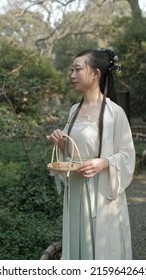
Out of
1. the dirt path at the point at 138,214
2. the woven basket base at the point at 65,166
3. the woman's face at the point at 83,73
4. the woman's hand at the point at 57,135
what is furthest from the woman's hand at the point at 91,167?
the dirt path at the point at 138,214

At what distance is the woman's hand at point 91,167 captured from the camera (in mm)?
2098

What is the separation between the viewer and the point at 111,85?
2.33 m

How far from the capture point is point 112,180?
221cm

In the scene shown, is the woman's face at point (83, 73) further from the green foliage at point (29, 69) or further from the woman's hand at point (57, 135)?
the green foliage at point (29, 69)

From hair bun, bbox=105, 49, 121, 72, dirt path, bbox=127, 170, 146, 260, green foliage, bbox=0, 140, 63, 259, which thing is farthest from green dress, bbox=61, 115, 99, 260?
dirt path, bbox=127, 170, 146, 260

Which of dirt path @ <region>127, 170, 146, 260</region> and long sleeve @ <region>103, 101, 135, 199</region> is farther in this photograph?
dirt path @ <region>127, 170, 146, 260</region>

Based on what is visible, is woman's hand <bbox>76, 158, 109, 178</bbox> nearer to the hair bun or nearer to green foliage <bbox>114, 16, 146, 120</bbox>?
the hair bun

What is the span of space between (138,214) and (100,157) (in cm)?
297

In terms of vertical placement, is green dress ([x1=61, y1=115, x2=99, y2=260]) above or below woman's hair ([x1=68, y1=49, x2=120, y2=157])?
below

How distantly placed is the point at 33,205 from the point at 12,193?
0.44m

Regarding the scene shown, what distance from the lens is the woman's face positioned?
7.32 ft

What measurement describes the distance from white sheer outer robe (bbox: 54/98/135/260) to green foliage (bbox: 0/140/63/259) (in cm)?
137
